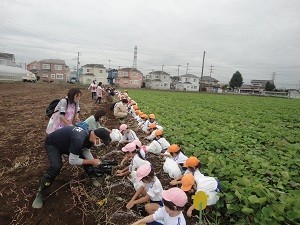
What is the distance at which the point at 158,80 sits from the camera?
75.6 metres

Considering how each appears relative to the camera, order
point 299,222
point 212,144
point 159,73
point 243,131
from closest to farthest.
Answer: point 299,222 < point 212,144 < point 243,131 < point 159,73

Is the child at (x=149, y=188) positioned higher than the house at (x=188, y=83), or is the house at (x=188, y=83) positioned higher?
the house at (x=188, y=83)

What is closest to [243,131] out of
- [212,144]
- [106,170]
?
[212,144]

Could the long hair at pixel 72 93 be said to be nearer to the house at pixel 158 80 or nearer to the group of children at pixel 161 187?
the group of children at pixel 161 187

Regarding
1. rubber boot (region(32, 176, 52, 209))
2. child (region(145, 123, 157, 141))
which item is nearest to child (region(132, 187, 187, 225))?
rubber boot (region(32, 176, 52, 209))

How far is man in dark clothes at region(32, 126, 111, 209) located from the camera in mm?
4219

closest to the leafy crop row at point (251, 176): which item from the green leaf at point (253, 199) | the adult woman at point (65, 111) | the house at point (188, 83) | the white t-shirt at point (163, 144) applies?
the green leaf at point (253, 199)

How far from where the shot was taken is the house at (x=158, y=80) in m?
74.4

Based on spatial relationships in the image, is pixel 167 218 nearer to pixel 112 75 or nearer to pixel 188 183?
pixel 188 183

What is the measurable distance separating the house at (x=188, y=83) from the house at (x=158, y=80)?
3.83 meters

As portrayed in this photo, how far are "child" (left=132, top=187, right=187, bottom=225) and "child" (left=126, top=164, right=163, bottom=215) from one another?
0.64 metres

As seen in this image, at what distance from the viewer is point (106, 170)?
507cm

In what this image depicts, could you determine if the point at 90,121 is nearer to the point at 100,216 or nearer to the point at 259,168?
the point at 100,216

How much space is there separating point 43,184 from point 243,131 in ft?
26.0
